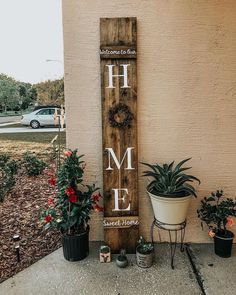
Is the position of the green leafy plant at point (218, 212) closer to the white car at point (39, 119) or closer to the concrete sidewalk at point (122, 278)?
the concrete sidewalk at point (122, 278)

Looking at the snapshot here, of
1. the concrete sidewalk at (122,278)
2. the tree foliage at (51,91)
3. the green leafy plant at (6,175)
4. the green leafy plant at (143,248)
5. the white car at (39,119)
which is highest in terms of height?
the tree foliage at (51,91)

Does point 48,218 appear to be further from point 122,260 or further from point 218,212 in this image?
point 218,212

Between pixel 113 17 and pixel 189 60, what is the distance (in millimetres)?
899

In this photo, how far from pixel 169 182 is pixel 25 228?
2014 millimetres

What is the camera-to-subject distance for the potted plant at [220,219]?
9.33 feet

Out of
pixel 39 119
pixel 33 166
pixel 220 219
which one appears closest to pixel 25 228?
pixel 33 166

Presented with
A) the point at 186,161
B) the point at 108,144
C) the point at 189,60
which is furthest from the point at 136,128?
the point at 189,60

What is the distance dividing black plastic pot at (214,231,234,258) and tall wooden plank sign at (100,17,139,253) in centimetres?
Answer: 83

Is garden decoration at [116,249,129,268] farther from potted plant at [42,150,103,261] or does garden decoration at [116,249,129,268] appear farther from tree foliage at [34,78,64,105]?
tree foliage at [34,78,64,105]

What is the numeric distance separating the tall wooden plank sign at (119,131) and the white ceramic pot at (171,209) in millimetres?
352

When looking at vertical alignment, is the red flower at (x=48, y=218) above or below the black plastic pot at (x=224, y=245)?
above

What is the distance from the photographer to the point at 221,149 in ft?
10.1

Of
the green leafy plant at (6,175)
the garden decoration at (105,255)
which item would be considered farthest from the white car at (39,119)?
the garden decoration at (105,255)

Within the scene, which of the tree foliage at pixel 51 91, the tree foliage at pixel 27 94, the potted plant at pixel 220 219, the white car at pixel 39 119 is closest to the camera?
the potted plant at pixel 220 219
